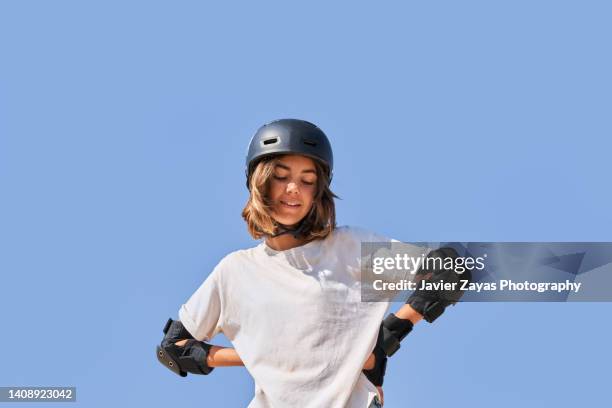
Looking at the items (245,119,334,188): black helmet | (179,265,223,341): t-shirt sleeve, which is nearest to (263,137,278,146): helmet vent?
(245,119,334,188): black helmet

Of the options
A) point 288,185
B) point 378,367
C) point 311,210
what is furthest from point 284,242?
point 378,367

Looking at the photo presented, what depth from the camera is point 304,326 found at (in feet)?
16.1

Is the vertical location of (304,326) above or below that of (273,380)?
above

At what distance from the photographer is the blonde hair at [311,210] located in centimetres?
519

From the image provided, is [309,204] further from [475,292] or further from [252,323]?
[475,292]

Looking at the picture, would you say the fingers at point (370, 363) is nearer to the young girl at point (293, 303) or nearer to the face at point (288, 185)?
the young girl at point (293, 303)

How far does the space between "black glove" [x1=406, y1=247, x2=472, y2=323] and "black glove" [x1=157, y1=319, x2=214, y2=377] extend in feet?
4.89

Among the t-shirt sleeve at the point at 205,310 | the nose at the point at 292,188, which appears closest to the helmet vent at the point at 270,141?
the nose at the point at 292,188

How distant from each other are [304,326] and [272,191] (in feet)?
3.06

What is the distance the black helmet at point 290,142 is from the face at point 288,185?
81 millimetres

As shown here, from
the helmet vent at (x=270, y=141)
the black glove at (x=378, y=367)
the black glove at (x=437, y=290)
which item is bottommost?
the black glove at (x=378, y=367)

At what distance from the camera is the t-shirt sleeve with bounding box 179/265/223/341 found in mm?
5281

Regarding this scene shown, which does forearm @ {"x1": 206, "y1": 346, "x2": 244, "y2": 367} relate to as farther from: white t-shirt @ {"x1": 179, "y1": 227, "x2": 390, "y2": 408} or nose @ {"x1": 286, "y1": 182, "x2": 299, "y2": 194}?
nose @ {"x1": 286, "y1": 182, "x2": 299, "y2": 194}

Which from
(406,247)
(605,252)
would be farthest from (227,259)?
(605,252)
